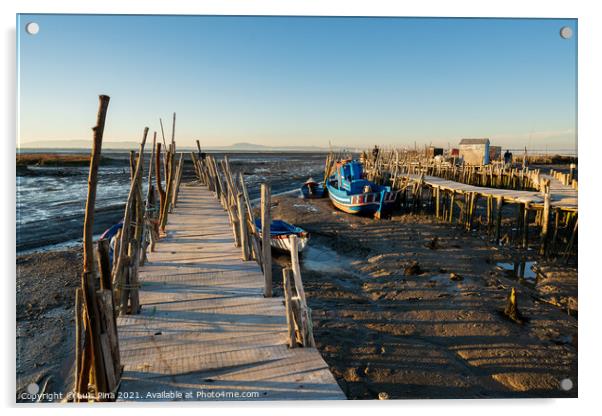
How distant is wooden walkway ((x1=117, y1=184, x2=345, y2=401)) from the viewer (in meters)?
3.72

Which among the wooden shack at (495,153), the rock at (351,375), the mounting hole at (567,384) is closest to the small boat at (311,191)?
the wooden shack at (495,153)

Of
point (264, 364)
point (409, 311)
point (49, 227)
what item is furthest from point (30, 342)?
point (49, 227)

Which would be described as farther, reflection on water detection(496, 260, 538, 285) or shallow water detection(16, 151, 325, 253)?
shallow water detection(16, 151, 325, 253)

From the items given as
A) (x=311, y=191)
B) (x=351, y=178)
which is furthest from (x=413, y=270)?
(x=311, y=191)

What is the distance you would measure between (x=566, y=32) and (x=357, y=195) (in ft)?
47.0

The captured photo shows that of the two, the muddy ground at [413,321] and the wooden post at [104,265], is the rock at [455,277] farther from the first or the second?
the wooden post at [104,265]

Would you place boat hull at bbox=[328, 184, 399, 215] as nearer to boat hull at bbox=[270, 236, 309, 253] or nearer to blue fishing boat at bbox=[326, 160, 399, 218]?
blue fishing boat at bbox=[326, 160, 399, 218]

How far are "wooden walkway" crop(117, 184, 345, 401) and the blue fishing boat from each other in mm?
12078

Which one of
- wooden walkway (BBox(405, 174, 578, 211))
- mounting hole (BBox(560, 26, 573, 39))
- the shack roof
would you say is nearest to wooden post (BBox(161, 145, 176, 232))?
mounting hole (BBox(560, 26, 573, 39))

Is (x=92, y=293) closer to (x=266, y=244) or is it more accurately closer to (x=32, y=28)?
(x=32, y=28)

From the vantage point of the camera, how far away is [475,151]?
106ft

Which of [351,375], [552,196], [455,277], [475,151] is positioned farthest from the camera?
[475,151]

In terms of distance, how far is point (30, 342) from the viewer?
255 inches

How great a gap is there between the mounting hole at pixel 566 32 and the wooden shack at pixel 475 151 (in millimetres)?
28802
